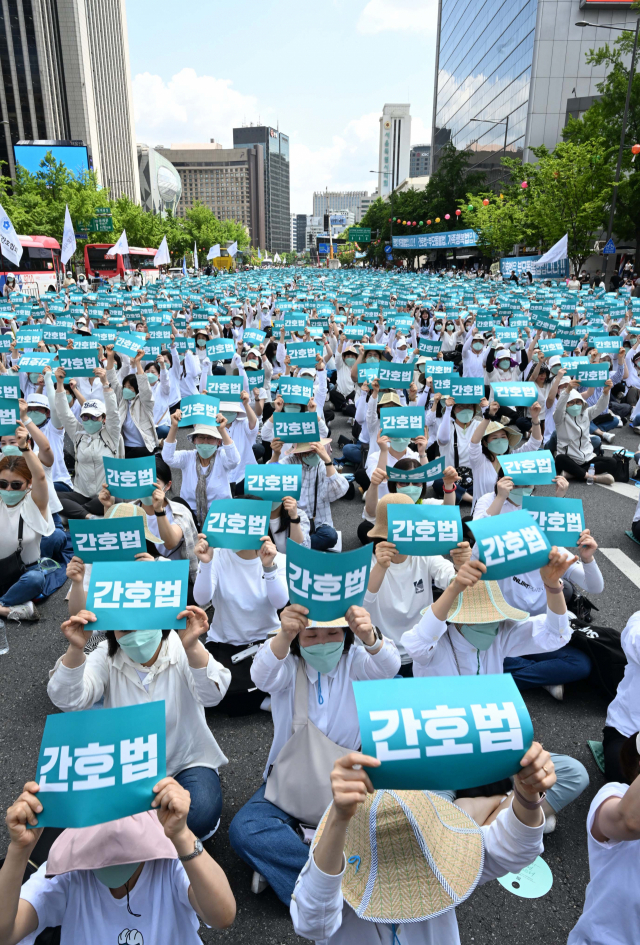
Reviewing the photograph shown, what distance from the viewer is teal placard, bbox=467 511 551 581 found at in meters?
3.10

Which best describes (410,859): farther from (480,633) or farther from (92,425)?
(92,425)

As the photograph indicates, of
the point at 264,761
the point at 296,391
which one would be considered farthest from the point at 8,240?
the point at 264,761

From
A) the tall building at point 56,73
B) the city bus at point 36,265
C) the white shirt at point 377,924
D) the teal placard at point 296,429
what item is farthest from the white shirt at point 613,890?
the tall building at point 56,73

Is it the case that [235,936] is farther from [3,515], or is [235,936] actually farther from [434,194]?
[434,194]

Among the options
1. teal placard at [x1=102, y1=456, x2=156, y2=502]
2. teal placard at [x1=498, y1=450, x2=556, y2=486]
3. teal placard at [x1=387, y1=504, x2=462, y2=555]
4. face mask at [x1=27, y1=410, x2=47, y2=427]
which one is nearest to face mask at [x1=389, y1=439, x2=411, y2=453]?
teal placard at [x1=498, y1=450, x2=556, y2=486]

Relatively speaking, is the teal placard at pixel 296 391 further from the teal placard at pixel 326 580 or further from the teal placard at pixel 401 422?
the teal placard at pixel 326 580

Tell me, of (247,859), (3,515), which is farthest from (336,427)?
(247,859)

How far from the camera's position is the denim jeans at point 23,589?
5.70 metres

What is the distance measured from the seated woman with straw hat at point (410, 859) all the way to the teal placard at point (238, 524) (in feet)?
7.25

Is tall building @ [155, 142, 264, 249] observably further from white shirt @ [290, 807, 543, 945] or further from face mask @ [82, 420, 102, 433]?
white shirt @ [290, 807, 543, 945]

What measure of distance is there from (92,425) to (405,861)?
617 centimetres

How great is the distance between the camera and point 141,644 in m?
3.00

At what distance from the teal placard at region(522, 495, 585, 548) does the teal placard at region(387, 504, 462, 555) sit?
0.55 m

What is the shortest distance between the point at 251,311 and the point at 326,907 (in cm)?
2056
